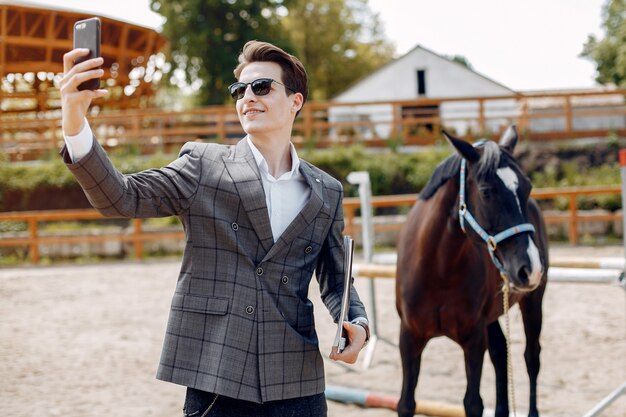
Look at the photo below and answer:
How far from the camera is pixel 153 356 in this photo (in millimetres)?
6105

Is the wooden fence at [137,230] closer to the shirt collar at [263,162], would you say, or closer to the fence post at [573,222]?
the fence post at [573,222]

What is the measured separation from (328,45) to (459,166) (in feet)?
103

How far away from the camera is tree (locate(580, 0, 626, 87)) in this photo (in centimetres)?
2347

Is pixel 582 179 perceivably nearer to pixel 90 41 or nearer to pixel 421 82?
pixel 421 82

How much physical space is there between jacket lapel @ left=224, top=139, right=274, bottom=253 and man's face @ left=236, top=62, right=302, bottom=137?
0.37ft

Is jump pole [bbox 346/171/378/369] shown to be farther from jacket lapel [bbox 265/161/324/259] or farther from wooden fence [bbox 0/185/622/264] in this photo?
wooden fence [bbox 0/185/622/264]

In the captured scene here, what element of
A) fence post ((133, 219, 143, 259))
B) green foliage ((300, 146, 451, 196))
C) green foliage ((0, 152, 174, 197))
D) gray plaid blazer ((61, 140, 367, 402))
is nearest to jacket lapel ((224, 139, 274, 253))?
gray plaid blazer ((61, 140, 367, 402))

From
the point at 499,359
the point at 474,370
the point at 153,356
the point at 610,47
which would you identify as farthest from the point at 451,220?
the point at 610,47

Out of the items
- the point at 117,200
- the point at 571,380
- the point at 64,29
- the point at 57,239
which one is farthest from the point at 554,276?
the point at 64,29

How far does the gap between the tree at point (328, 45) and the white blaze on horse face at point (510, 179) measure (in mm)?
29775

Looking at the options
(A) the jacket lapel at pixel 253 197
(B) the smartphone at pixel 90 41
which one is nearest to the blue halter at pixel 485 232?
(A) the jacket lapel at pixel 253 197

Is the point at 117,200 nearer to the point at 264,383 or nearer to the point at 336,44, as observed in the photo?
the point at 264,383

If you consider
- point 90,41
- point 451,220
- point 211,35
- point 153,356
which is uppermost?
point 211,35

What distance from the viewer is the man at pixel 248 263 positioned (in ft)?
5.82
